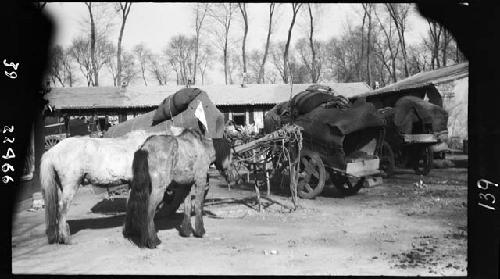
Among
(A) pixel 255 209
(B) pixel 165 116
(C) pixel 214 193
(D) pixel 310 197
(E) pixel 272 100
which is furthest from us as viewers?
(E) pixel 272 100

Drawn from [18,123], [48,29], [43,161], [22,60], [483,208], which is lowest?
[483,208]

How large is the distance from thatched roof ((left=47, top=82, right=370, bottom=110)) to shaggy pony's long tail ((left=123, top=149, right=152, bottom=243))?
24.9 feet

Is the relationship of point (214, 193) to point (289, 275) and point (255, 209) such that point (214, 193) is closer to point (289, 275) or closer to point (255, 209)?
point (255, 209)

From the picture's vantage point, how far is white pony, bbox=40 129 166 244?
6898 millimetres

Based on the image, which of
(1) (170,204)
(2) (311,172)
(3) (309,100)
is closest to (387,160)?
(3) (309,100)

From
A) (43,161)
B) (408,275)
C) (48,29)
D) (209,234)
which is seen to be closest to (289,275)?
(408,275)

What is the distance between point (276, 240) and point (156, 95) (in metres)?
15.1

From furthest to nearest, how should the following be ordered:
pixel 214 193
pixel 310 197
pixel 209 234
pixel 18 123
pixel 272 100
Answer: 1. pixel 272 100
2. pixel 214 193
3. pixel 310 197
4. pixel 209 234
5. pixel 18 123

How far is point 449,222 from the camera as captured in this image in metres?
8.40

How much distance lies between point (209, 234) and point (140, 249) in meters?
1.46

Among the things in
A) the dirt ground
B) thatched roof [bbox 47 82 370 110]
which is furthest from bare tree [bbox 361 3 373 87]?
the dirt ground

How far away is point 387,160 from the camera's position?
46.6 feet

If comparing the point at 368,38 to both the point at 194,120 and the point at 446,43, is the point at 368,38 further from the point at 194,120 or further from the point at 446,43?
the point at 194,120

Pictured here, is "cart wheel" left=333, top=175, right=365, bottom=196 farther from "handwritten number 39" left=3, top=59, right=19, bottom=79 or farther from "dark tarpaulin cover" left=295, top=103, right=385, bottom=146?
"handwritten number 39" left=3, top=59, right=19, bottom=79
